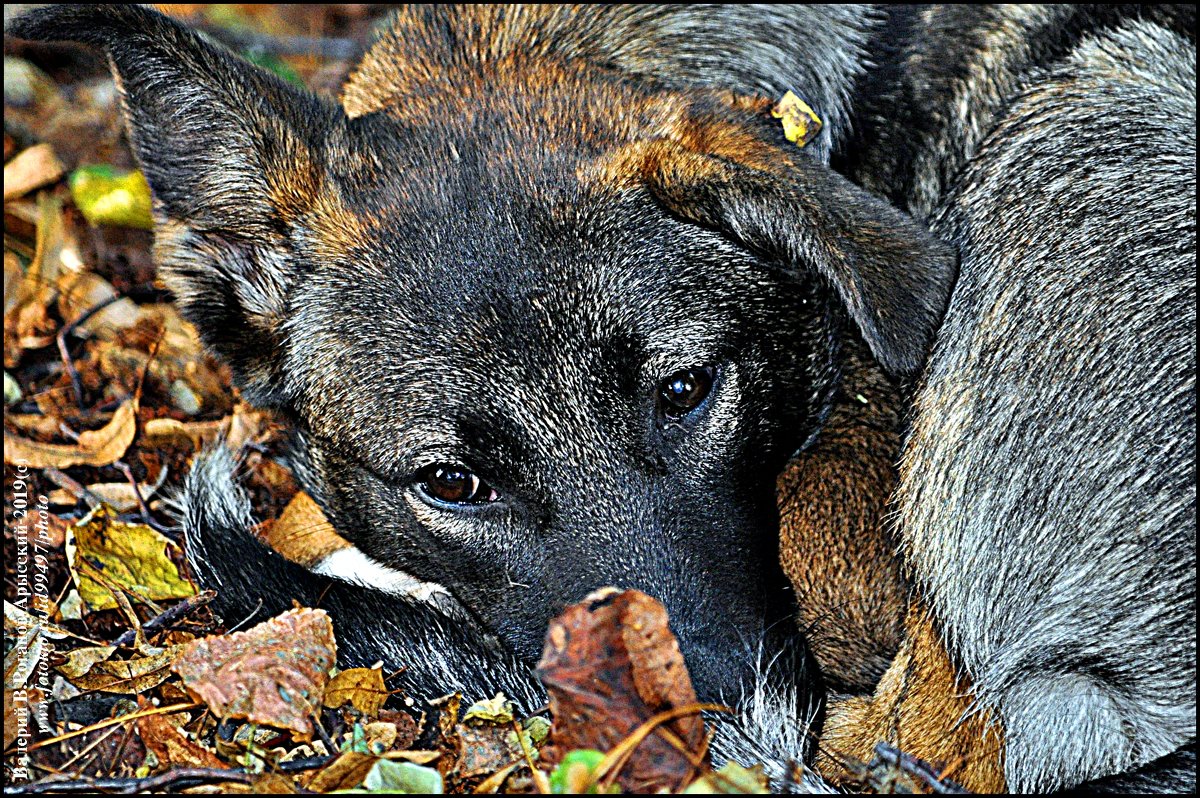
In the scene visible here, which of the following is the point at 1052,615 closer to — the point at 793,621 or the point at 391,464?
the point at 793,621

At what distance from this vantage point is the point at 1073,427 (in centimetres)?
288

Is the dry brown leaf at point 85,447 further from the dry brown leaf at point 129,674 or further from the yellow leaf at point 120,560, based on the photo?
the dry brown leaf at point 129,674

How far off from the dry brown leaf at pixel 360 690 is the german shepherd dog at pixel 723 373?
67 mm

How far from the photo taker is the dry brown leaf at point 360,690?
9.70 feet

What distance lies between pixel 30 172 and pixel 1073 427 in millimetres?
4113

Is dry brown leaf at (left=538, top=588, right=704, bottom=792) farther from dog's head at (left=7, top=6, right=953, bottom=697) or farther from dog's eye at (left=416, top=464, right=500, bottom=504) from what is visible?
dog's eye at (left=416, top=464, right=500, bottom=504)

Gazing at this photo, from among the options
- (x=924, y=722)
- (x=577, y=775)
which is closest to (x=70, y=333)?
(x=577, y=775)

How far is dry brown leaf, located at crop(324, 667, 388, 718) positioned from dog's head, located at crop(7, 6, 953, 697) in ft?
1.24

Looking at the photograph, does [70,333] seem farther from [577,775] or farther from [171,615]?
[577,775]

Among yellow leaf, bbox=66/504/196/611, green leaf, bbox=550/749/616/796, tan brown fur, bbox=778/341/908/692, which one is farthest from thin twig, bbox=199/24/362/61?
green leaf, bbox=550/749/616/796

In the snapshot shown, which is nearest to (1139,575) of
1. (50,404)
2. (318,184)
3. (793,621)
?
(793,621)

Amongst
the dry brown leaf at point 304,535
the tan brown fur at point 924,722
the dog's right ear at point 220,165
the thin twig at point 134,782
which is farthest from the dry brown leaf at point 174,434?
the tan brown fur at point 924,722

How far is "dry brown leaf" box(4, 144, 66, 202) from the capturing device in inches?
192

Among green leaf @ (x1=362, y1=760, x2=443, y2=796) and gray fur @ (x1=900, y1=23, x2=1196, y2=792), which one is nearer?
green leaf @ (x1=362, y1=760, x2=443, y2=796)
